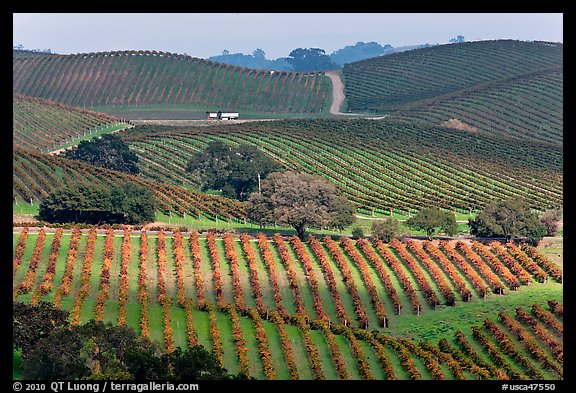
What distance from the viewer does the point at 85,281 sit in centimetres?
6381

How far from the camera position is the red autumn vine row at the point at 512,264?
68.3 metres

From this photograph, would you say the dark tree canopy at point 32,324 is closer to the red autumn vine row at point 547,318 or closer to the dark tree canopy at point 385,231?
the red autumn vine row at point 547,318

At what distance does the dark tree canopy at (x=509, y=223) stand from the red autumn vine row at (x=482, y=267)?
213 inches

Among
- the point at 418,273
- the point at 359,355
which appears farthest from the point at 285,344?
the point at 418,273

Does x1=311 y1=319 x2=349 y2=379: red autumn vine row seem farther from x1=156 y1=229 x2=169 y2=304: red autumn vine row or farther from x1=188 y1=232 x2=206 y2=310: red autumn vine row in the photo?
x1=156 y1=229 x2=169 y2=304: red autumn vine row

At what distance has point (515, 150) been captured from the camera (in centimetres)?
14238

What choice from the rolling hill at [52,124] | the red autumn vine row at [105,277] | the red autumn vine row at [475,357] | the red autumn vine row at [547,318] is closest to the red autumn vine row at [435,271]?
the red autumn vine row at [547,318]

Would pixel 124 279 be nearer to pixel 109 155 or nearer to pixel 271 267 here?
pixel 271 267

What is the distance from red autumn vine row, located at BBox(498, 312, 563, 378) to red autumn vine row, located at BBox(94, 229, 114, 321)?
25688 millimetres

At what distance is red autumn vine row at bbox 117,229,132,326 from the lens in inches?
2244

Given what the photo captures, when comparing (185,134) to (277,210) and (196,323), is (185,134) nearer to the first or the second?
(277,210)

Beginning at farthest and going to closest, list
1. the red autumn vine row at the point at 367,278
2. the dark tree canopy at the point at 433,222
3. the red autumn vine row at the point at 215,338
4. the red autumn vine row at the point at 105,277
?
1. the dark tree canopy at the point at 433,222
2. the red autumn vine row at the point at 367,278
3. the red autumn vine row at the point at 105,277
4. the red autumn vine row at the point at 215,338

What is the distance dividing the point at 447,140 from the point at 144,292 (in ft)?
308
